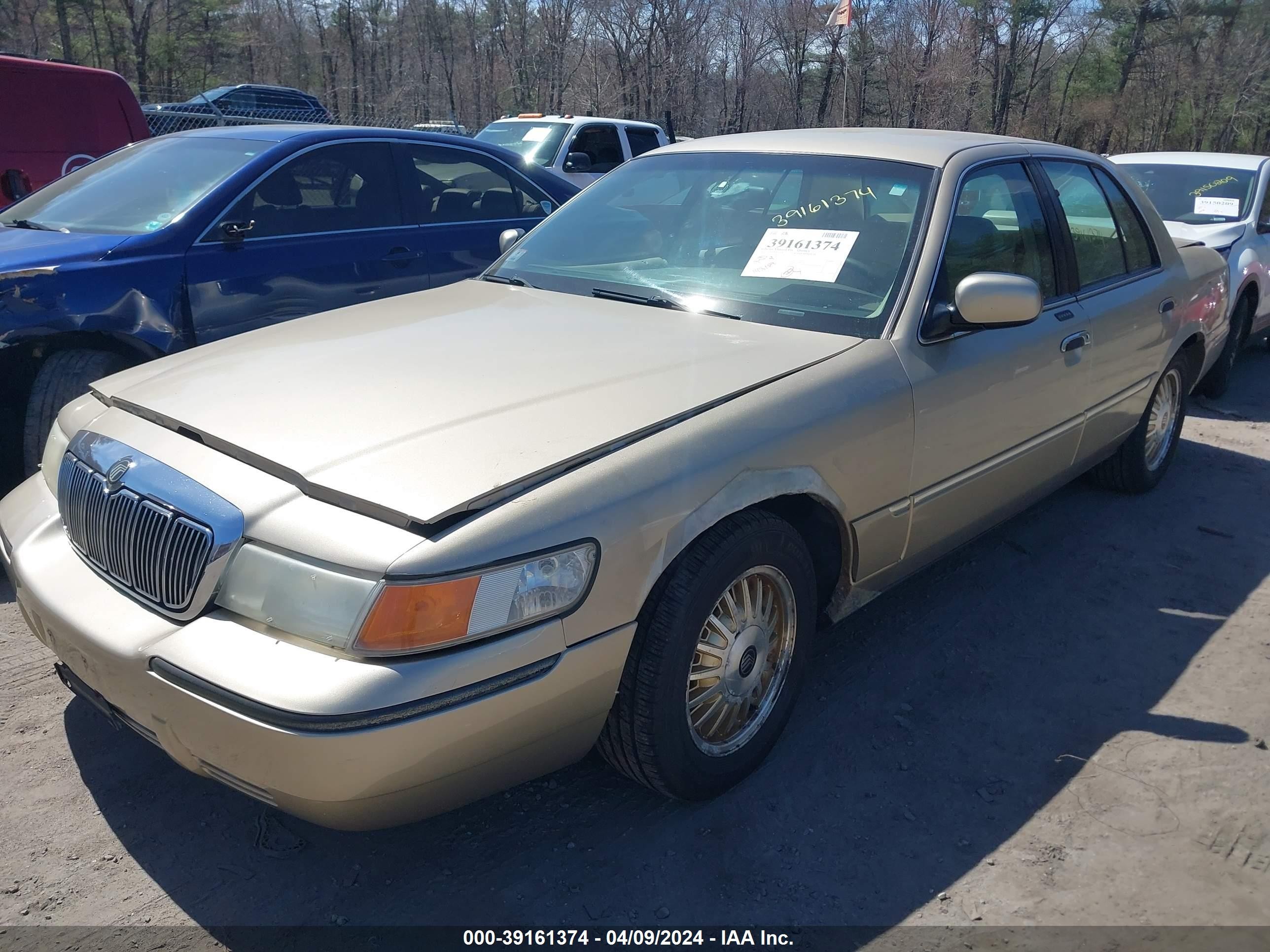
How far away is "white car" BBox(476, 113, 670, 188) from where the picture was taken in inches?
471

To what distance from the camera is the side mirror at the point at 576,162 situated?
1154 centimetres

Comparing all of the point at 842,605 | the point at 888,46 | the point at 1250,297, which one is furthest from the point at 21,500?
the point at 888,46

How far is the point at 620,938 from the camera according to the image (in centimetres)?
224

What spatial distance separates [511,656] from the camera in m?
2.05

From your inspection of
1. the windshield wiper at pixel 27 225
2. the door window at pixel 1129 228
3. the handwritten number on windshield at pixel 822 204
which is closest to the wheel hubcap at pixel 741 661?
the handwritten number on windshield at pixel 822 204

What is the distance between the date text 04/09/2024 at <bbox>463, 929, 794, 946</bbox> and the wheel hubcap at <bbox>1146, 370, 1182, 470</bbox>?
12.0 feet

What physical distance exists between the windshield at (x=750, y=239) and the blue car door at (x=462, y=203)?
70.8 inches

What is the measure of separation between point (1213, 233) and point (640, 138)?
7878 millimetres

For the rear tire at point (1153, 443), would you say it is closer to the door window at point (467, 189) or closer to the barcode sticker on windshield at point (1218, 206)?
the barcode sticker on windshield at point (1218, 206)

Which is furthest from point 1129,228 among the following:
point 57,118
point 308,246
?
point 57,118

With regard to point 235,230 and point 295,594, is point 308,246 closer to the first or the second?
point 235,230

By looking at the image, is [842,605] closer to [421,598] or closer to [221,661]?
[421,598]

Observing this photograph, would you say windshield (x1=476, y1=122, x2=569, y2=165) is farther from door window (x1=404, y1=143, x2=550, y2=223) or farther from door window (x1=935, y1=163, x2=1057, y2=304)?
door window (x1=935, y1=163, x2=1057, y2=304)

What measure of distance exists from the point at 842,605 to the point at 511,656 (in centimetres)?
131
